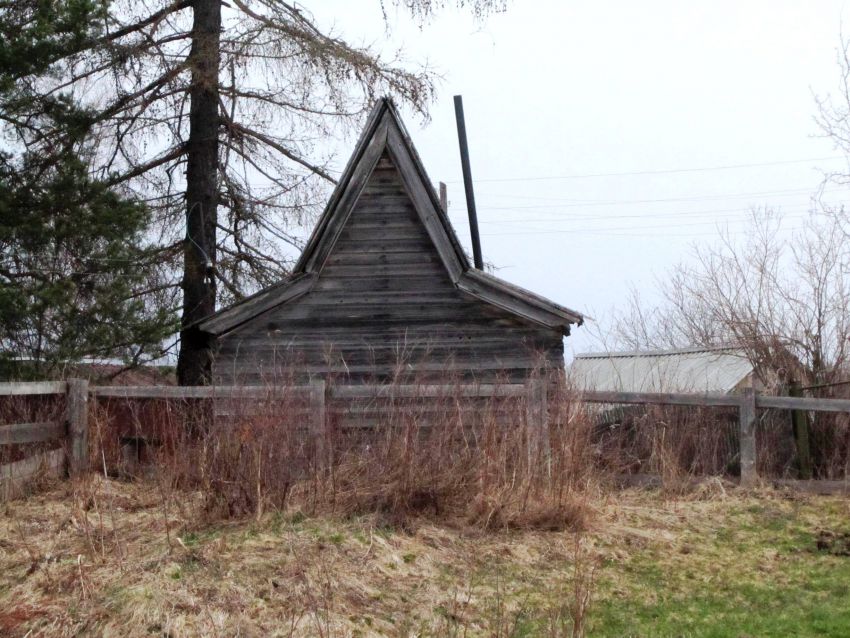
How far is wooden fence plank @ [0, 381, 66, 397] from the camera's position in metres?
11.4

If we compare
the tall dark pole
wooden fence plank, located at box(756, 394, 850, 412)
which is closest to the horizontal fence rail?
wooden fence plank, located at box(756, 394, 850, 412)

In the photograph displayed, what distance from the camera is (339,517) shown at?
9.14 meters

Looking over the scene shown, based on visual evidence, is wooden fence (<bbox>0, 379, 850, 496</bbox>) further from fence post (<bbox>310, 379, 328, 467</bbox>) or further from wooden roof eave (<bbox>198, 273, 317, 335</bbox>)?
wooden roof eave (<bbox>198, 273, 317, 335</bbox>)

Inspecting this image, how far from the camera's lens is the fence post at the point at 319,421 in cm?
948

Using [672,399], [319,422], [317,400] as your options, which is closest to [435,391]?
[319,422]

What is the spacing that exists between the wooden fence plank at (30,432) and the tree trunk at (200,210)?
6474 millimetres

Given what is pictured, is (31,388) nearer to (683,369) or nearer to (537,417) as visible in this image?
(537,417)

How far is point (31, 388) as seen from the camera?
11.9 meters

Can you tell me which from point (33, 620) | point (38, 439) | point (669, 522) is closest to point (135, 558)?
point (33, 620)

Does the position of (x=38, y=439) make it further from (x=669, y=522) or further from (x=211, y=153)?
(x=211, y=153)

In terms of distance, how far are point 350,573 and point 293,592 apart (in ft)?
2.38

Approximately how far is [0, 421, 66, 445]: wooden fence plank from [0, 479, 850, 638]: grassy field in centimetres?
94

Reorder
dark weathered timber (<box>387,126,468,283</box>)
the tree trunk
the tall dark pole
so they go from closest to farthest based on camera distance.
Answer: dark weathered timber (<box>387,126,468,283</box>) < the tree trunk < the tall dark pole

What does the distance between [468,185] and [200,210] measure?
529cm
